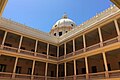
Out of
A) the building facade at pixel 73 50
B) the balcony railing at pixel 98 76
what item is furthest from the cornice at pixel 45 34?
the balcony railing at pixel 98 76

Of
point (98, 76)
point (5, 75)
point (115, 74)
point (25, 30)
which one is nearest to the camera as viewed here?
point (115, 74)

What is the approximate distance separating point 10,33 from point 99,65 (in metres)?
14.8

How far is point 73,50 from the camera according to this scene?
1909 cm

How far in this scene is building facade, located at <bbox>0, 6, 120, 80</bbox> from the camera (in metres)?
14.9

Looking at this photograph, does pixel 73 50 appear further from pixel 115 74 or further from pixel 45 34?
pixel 115 74

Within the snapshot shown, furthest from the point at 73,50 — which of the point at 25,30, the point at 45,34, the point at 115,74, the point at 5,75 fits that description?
the point at 5,75

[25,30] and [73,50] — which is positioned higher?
[25,30]

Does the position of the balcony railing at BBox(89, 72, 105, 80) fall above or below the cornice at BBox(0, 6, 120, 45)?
below

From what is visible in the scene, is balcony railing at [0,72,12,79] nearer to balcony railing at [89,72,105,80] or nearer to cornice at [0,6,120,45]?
cornice at [0,6,120,45]

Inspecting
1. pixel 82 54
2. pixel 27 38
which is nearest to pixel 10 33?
pixel 27 38

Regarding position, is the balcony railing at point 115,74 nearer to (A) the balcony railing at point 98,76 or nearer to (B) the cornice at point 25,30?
(A) the balcony railing at point 98,76

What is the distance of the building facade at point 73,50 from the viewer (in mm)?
14852

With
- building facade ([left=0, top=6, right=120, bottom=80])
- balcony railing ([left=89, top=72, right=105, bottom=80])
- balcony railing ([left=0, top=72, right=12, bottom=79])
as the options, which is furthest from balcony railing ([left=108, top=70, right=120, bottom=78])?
balcony railing ([left=0, top=72, right=12, bottom=79])

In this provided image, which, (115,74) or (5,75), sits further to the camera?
(5,75)
